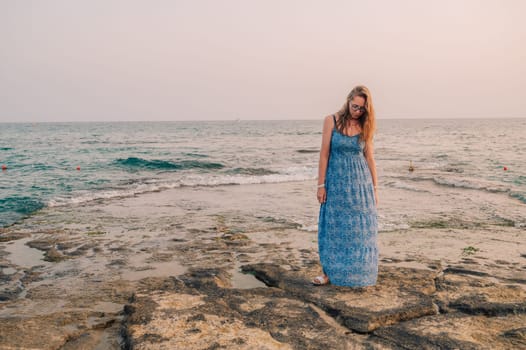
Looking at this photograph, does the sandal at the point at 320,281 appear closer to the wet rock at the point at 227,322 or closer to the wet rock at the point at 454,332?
the wet rock at the point at 227,322

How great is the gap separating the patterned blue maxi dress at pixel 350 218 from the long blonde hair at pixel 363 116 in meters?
0.09

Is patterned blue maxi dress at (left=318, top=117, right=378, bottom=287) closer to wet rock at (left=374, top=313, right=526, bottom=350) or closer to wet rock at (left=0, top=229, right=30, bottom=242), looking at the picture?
wet rock at (left=374, top=313, right=526, bottom=350)

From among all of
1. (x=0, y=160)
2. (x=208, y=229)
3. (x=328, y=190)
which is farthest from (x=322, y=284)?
(x=0, y=160)

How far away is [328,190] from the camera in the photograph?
185 inches

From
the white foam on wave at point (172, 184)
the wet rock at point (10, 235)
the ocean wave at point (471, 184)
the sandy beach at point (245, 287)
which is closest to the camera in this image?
the sandy beach at point (245, 287)

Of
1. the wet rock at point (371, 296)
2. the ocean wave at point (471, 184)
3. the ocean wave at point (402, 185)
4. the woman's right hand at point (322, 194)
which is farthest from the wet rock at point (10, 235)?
the ocean wave at point (471, 184)

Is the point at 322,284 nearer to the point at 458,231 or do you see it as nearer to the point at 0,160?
the point at 458,231

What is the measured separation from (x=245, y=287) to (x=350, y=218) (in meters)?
1.58

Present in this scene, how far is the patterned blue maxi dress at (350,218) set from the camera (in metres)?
4.54

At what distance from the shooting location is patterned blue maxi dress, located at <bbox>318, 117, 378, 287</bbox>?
4539mm

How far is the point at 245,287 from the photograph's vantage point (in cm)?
493

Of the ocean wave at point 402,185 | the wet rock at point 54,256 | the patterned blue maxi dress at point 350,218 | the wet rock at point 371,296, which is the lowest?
the wet rock at point 54,256

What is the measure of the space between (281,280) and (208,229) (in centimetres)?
391

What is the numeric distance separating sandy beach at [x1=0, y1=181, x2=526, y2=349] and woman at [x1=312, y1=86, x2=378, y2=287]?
0.24 metres
